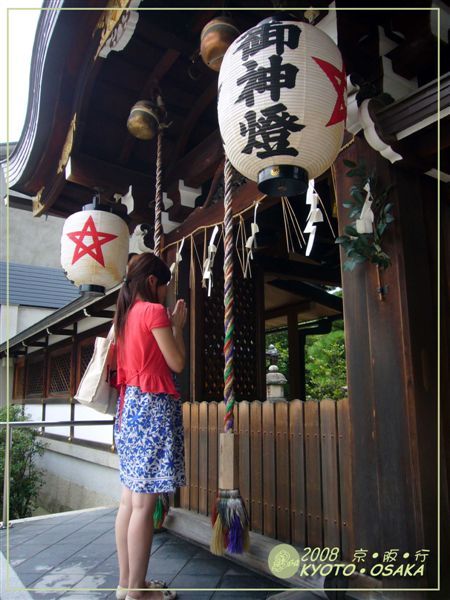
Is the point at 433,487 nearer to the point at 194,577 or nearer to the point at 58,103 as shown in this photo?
the point at 194,577

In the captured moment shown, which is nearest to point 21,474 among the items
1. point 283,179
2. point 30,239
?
point 283,179

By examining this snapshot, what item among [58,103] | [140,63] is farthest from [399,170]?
[58,103]

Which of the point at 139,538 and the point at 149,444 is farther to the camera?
the point at 149,444

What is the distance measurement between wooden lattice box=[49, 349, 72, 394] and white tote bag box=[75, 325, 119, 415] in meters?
9.10

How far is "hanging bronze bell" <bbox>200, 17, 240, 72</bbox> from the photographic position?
9.03 feet

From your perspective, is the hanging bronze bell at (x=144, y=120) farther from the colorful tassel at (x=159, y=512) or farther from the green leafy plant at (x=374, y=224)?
the colorful tassel at (x=159, y=512)

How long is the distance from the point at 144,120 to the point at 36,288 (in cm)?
1723

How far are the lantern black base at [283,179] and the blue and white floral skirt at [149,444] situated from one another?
1.31 metres

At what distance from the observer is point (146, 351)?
8.38 feet

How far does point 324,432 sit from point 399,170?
165 cm

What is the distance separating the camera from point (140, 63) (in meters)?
3.96

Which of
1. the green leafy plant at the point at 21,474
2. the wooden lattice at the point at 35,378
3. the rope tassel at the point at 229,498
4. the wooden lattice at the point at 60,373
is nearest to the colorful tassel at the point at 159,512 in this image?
the rope tassel at the point at 229,498

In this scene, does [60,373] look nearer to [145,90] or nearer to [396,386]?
[145,90]

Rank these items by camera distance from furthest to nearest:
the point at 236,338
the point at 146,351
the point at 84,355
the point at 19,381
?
the point at 19,381 < the point at 84,355 < the point at 236,338 < the point at 146,351
